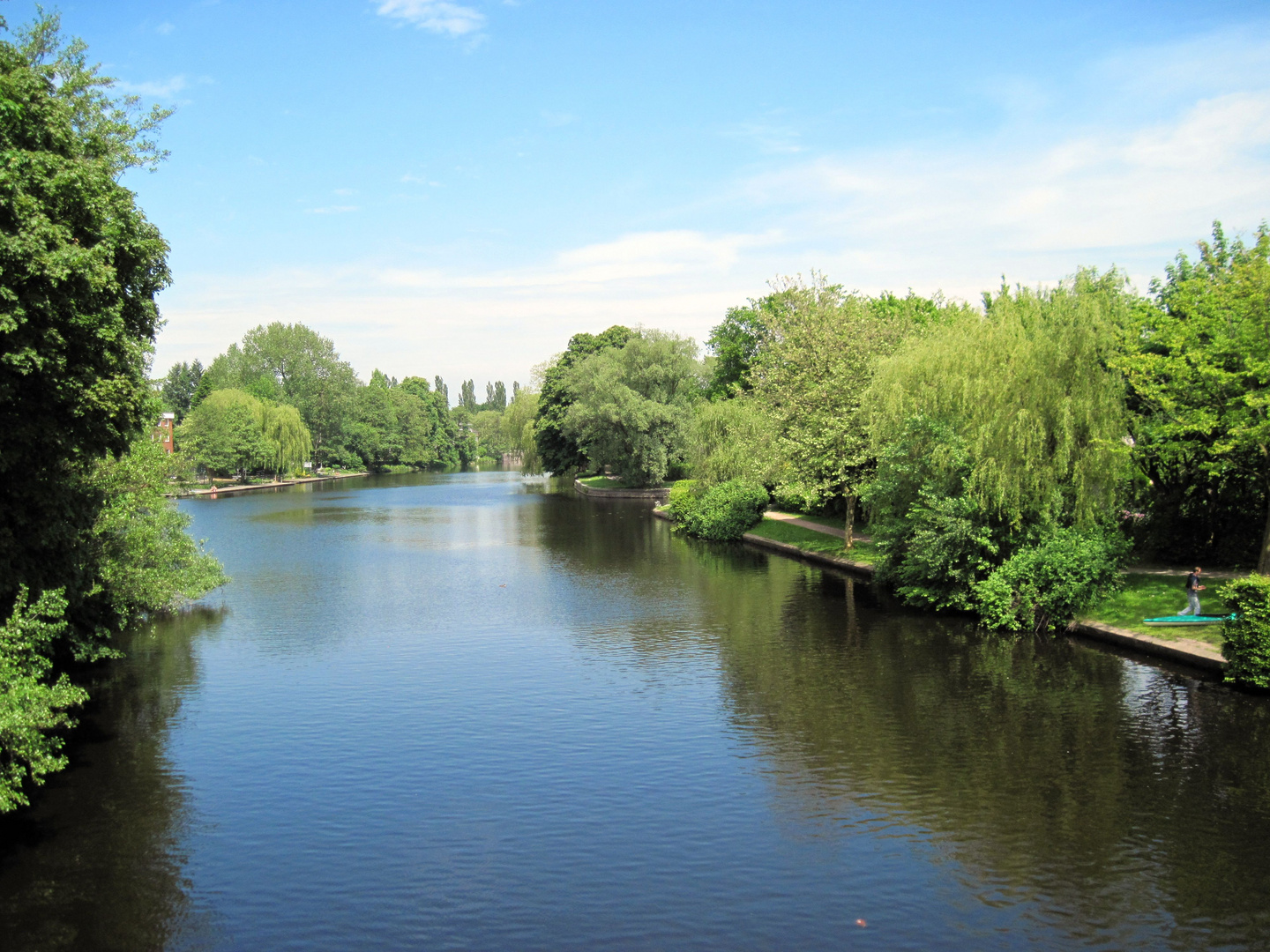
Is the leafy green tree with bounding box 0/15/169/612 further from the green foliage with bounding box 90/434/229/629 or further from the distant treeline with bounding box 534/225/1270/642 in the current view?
the distant treeline with bounding box 534/225/1270/642

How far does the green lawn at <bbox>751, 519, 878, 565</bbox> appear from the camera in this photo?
124ft

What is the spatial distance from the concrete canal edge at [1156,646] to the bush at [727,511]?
24.2m

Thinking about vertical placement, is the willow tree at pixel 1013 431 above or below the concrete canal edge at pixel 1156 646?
above

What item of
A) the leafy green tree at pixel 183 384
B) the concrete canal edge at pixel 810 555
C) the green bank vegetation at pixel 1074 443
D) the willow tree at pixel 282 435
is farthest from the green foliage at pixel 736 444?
the leafy green tree at pixel 183 384

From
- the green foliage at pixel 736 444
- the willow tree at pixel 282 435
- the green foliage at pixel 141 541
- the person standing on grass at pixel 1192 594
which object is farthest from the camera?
the willow tree at pixel 282 435

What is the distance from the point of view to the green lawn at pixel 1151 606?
22.3 m

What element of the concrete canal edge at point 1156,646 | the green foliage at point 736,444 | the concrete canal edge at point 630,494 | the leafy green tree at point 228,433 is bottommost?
the concrete canal edge at point 1156,646

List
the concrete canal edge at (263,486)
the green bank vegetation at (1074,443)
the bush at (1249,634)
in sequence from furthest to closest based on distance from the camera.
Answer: the concrete canal edge at (263,486), the green bank vegetation at (1074,443), the bush at (1249,634)

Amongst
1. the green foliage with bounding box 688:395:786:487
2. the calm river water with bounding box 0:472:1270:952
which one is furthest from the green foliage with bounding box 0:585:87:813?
the green foliage with bounding box 688:395:786:487

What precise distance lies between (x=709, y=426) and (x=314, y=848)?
42114 mm

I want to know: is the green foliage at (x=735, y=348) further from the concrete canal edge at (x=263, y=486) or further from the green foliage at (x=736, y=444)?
the concrete canal edge at (x=263, y=486)

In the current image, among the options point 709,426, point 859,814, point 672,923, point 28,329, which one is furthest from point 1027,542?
point 709,426

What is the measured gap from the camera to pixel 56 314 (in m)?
12.6

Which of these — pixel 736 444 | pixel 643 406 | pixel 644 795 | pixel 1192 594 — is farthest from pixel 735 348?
pixel 644 795
